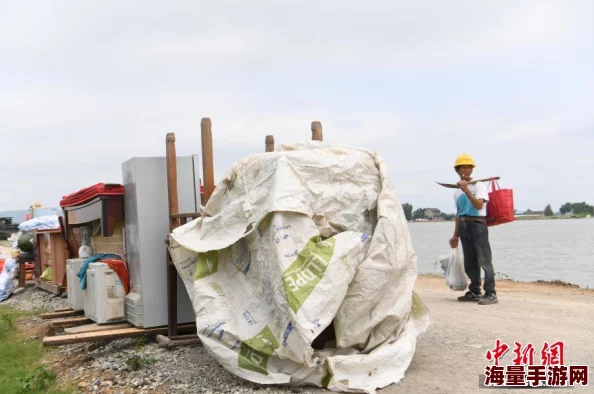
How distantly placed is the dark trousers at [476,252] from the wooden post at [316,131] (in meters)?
2.53

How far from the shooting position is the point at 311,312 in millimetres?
3865

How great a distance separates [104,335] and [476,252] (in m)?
4.59

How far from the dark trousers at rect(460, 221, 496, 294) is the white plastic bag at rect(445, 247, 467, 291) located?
0.09 metres

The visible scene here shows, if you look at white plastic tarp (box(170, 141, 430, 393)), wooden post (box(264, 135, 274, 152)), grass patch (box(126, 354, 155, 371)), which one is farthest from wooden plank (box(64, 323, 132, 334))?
wooden post (box(264, 135, 274, 152))

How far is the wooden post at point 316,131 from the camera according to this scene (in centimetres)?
616

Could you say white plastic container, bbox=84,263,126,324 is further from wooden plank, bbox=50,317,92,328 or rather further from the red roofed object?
the red roofed object

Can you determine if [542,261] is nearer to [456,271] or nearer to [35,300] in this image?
[456,271]

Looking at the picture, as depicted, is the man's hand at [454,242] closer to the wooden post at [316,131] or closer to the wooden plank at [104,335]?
the wooden post at [316,131]

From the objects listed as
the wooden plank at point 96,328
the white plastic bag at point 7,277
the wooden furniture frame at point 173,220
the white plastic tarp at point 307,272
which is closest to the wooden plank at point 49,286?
the white plastic bag at point 7,277

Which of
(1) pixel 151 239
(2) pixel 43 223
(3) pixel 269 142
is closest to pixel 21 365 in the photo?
(1) pixel 151 239

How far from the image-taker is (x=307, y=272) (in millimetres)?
4027

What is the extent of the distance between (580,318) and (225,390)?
4213 mm

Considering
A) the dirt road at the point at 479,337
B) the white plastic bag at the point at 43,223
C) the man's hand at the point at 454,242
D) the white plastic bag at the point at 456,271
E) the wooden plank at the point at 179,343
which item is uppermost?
the white plastic bag at the point at 43,223

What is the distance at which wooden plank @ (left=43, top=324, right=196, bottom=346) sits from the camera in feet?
17.1
